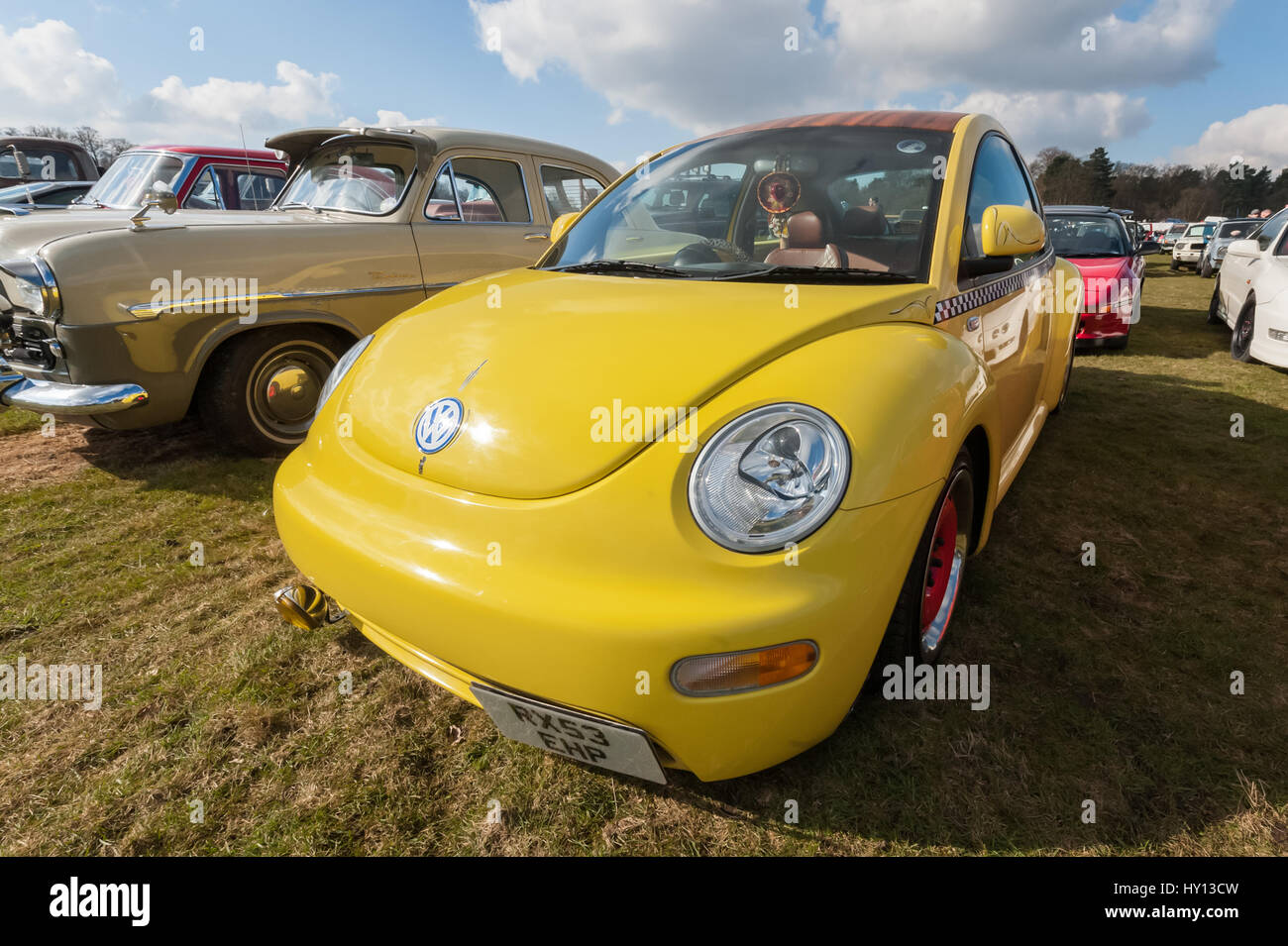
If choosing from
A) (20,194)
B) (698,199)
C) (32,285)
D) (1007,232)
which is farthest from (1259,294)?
(20,194)

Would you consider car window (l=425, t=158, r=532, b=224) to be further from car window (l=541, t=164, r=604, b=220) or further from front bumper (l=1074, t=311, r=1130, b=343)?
front bumper (l=1074, t=311, r=1130, b=343)

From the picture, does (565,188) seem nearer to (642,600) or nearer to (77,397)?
(77,397)

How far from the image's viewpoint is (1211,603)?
2.40 meters

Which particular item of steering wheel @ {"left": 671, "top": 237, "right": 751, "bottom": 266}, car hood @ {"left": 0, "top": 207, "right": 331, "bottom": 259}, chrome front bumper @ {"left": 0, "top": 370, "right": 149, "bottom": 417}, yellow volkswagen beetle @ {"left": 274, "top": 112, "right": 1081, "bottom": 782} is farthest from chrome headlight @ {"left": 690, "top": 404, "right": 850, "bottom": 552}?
car hood @ {"left": 0, "top": 207, "right": 331, "bottom": 259}

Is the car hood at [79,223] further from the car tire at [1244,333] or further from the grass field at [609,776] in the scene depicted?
the car tire at [1244,333]

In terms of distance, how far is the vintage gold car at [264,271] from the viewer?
10.2 feet

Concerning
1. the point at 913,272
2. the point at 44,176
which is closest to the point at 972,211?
the point at 913,272

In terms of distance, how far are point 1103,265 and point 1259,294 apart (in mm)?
1255

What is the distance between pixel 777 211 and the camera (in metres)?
2.42

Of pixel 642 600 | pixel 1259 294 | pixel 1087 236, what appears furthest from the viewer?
pixel 1087 236

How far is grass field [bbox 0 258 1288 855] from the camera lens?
5.02 feet

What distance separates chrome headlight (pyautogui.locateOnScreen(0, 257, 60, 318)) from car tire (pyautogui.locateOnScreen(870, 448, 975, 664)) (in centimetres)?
363

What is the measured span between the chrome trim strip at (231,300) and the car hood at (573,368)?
1878mm

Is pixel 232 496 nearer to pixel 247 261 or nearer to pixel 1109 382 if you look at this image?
pixel 247 261
